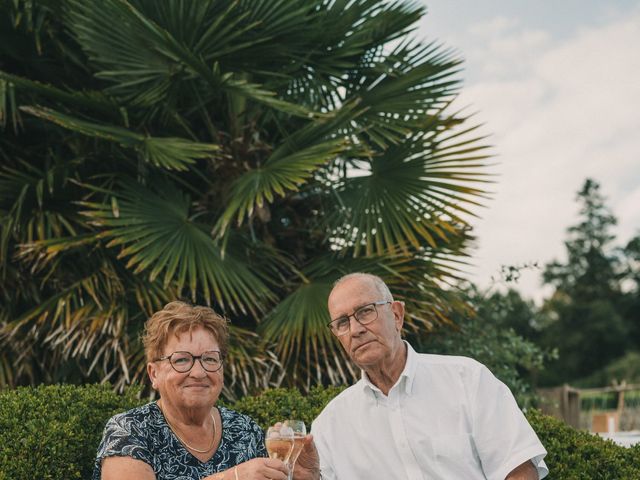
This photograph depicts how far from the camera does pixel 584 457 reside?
4125mm

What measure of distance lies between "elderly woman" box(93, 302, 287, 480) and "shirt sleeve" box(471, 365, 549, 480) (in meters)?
0.97

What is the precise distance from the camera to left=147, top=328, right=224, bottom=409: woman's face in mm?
2975

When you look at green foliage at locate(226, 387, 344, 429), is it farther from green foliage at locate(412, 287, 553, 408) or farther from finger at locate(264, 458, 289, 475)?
green foliage at locate(412, 287, 553, 408)

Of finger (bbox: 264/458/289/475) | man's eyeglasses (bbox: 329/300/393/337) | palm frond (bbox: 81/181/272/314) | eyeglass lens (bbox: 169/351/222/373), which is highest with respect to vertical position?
palm frond (bbox: 81/181/272/314)

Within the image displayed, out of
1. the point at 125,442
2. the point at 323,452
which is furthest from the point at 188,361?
the point at 323,452

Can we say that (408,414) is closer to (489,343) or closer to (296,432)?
(296,432)

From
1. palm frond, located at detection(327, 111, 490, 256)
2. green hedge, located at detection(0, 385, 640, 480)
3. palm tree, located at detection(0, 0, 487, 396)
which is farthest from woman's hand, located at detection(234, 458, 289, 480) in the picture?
palm frond, located at detection(327, 111, 490, 256)

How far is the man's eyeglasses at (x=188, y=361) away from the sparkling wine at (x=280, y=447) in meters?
0.53

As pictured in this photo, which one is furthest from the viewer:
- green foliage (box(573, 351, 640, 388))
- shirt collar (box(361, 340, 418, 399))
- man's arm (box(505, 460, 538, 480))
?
green foliage (box(573, 351, 640, 388))

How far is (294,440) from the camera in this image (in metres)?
2.57

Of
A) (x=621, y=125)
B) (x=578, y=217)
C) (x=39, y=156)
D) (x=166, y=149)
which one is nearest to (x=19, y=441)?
(x=166, y=149)

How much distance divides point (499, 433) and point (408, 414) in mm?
383

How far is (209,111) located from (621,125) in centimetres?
2923

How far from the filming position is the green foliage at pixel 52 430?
138 inches
